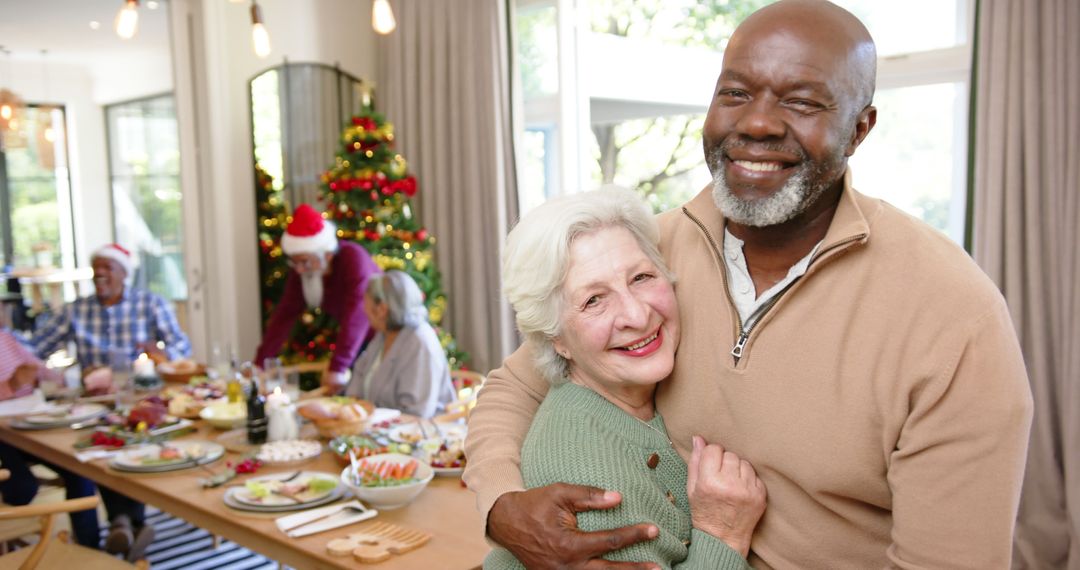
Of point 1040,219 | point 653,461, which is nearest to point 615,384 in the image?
point 653,461

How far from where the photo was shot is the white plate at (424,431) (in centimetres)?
273

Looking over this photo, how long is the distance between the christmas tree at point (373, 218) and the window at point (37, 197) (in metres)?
5.60

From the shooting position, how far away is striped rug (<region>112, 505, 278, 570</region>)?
383cm

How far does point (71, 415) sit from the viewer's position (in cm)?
341

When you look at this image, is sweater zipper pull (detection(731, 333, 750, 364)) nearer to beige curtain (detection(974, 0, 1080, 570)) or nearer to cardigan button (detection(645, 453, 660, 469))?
cardigan button (detection(645, 453, 660, 469))

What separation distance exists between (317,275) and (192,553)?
5.15 ft

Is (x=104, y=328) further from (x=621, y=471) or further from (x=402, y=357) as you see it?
(x=621, y=471)

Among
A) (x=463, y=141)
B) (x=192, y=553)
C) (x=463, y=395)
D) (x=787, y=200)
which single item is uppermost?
(x=463, y=141)

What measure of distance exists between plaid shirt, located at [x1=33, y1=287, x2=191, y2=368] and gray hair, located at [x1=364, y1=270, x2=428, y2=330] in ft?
5.62

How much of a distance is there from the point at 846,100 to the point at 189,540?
3.84m

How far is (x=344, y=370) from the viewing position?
4.19 meters

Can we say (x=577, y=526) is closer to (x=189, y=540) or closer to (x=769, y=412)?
(x=769, y=412)

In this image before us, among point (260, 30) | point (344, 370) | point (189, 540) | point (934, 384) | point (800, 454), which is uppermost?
point (260, 30)

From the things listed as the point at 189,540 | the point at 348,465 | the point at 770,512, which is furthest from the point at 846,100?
the point at 189,540
